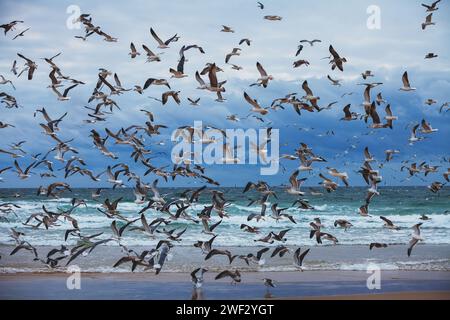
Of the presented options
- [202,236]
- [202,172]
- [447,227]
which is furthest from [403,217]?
[202,172]

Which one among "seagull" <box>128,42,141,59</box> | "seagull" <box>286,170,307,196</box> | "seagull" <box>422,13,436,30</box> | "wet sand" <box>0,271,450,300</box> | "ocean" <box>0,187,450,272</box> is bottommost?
"wet sand" <box>0,271,450,300</box>

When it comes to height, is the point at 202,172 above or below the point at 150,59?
below

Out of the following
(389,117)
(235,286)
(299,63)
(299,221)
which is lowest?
(235,286)

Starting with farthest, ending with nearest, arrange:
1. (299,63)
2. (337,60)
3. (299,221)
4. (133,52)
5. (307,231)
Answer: (299,221) → (307,231) → (299,63) → (133,52) → (337,60)

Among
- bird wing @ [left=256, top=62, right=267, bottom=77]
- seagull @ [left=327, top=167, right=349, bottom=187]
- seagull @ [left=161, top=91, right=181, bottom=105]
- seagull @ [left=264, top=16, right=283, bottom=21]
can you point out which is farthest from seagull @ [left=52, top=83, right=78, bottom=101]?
seagull @ [left=327, top=167, right=349, bottom=187]

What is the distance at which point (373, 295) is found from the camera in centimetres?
1556

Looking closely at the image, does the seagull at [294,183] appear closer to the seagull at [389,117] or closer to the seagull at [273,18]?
the seagull at [389,117]

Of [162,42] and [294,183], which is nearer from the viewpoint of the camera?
[294,183]

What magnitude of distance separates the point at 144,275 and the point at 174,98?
417cm

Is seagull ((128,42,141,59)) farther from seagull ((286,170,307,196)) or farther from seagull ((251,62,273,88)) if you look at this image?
seagull ((286,170,307,196))

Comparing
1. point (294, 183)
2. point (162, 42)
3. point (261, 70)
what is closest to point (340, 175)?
point (294, 183)

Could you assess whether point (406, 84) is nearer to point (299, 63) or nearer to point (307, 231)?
point (299, 63)
